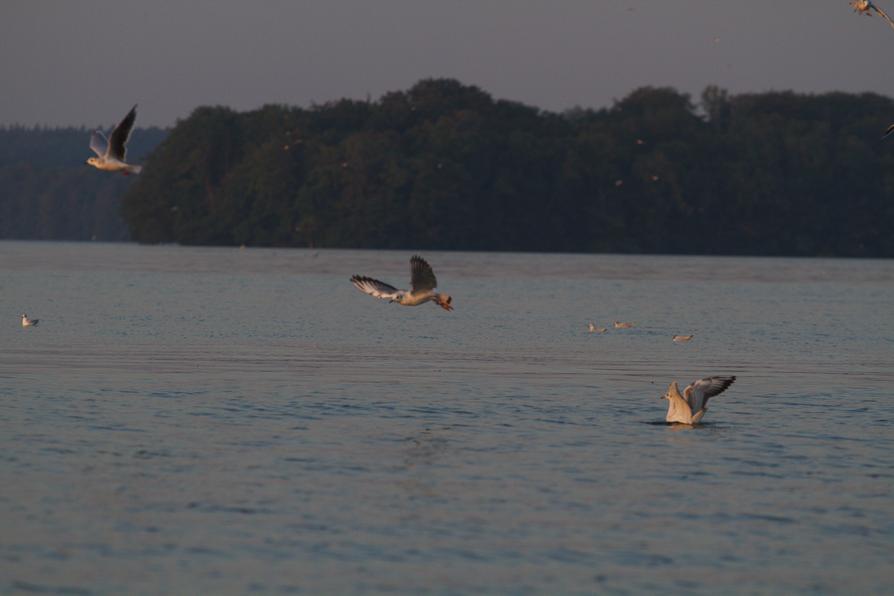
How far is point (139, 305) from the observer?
5434 centimetres

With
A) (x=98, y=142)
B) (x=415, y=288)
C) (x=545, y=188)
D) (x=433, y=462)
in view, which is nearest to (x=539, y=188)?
(x=545, y=188)

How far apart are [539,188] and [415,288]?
139640 millimetres

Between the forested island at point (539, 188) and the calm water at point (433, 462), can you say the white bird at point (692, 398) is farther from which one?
the forested island at point (539, 188)

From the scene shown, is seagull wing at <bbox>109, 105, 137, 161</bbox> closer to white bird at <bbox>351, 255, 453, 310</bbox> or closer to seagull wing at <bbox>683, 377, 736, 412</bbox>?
white bird at <bbox>351, 255, 453, 310</bbox>

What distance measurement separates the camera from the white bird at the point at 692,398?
24656 millimetres

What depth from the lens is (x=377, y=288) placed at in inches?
940

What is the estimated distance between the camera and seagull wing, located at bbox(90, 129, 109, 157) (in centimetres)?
2805

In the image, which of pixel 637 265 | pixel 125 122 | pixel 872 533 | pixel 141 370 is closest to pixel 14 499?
A: pixel 872 533

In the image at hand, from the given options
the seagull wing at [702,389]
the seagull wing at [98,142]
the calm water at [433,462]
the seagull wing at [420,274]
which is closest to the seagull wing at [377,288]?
the seagull wing at [420,274]

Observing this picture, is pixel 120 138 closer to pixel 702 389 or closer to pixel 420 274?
pixel 420 274

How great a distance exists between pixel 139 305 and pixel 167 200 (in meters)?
122

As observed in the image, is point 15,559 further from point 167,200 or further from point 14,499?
point 167,200

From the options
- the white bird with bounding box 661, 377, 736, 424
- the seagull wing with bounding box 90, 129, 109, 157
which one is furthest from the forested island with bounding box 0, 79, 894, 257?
the white bird with bounding box 661, 377, 736, 424

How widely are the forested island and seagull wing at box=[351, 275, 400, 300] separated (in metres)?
131
